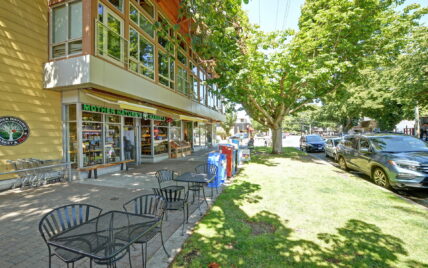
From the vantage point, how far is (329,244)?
320 cm

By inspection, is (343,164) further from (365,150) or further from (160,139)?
(160,139)

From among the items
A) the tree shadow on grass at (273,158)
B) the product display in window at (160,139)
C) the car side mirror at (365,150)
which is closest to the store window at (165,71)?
the product display in window at (160,139)

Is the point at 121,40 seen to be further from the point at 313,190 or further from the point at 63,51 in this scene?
the point at 313,190

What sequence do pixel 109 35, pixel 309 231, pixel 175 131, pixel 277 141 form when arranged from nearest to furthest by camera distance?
pixel 309 231
pixel 109 35
pixel 277 141
pixel 175 131

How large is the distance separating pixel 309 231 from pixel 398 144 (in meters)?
5.88

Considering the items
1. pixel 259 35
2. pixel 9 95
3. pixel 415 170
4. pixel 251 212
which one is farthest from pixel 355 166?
pixel 9 95

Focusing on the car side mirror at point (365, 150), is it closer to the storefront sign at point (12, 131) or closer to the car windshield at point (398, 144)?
the car windshield at point (398, 144)

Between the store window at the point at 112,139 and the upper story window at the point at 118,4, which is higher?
the upper story window at the point at 118,4

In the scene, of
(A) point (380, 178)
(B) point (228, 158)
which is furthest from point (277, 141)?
(A) point (380, 178)

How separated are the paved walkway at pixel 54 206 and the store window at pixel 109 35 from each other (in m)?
5.16

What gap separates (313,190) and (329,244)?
313cm

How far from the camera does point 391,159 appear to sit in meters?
6.00

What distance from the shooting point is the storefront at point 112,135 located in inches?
329

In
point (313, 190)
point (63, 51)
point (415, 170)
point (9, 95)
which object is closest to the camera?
point (415, 170)
